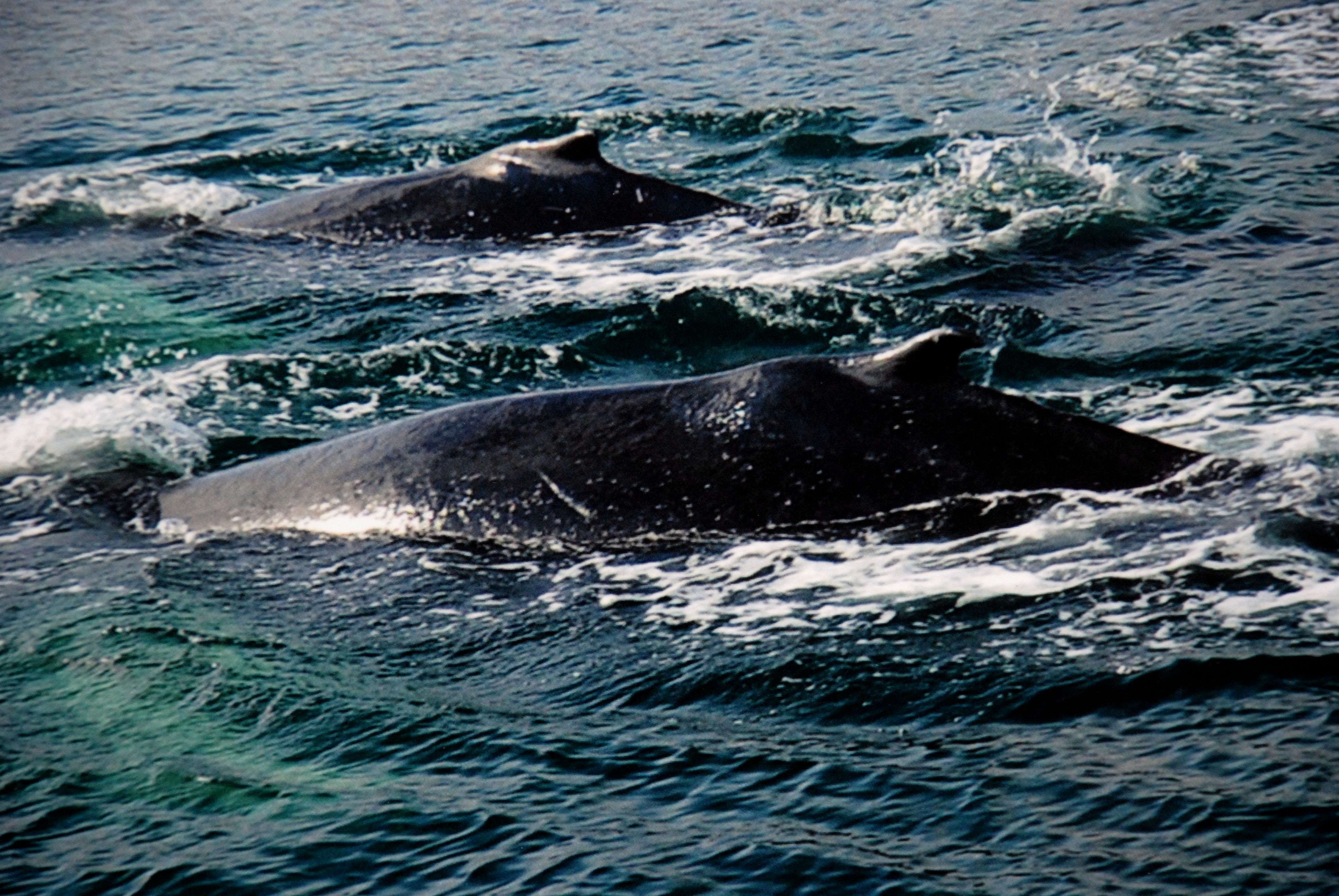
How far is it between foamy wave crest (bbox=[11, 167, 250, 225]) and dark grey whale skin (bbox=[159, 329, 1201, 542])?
346 inches

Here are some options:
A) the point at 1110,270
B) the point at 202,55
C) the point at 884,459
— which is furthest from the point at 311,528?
the point at 202,55

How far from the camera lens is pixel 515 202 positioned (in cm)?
1440

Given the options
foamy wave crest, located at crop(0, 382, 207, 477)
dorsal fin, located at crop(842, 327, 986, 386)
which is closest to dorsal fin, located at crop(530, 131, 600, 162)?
foamy wave crest, located at crop(0, 382, 207, 477)

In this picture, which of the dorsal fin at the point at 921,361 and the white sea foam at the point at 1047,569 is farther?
the dorsal fin at the point at 921,361

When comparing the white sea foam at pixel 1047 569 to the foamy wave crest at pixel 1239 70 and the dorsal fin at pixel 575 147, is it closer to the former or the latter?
the dorsal fin at pixel 575 147

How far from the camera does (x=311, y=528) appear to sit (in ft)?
26.9

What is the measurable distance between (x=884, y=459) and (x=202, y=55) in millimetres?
19908

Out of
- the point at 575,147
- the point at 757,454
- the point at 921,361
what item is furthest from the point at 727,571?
the point at 575,147

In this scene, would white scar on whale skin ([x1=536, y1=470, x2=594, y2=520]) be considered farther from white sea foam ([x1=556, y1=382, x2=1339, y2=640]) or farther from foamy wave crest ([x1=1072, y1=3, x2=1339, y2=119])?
foamy wave crest ([x1=1072, y1=3, x2=1339, y2=119])

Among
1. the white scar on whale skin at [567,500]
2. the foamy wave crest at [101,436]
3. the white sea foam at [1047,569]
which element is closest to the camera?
the white sea foam at [1047,569]

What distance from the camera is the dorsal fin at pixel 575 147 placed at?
14359 millimetres

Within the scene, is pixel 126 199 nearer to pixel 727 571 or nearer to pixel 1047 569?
pixel 727 571

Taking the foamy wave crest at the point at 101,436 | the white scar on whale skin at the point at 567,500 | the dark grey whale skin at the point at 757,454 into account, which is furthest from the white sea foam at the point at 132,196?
the white scar on whale skin at the point at 567,500

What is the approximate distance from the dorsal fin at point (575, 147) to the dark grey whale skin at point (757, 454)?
21.6ft
